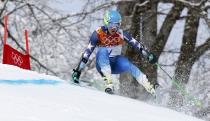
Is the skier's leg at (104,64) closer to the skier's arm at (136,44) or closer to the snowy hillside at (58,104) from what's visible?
the skier's arm at (136,44)

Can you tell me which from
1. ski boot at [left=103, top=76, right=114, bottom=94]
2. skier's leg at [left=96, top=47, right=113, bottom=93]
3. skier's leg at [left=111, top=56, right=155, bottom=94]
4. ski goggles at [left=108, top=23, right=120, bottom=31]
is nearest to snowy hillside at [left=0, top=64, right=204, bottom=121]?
ski boot at [left=103, top=76, right=114, bottom=94]

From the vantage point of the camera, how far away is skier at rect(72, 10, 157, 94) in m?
10.2

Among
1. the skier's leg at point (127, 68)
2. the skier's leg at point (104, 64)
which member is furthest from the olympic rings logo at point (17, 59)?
the skier's leg at point (127, 68)

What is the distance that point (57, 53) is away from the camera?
23.4 metres

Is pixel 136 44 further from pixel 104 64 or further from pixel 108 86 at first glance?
pixel 108 86

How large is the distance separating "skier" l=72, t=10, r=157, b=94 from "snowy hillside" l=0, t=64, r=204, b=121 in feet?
3.61

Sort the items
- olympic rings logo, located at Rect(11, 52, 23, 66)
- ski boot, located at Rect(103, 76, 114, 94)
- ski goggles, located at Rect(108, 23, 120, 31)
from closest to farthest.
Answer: ski boot, located at Rect(103, 76, 114, 94) < ski goggles, located at Rect(108, 23, 120, 31) < olympic rings logo, located at Rect(11, 52, 23, 66)

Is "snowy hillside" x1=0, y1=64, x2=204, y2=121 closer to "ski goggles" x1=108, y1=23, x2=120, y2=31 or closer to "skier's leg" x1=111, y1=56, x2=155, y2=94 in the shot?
"ski goggles" x1=108, y1=23, x2=120, y2=31

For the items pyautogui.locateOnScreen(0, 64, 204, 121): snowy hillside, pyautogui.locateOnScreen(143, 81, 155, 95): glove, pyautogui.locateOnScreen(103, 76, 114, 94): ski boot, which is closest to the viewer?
pyautogui.locateOnScreen(0, 64, 204, 121): snowy hillside

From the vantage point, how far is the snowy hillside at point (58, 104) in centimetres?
665

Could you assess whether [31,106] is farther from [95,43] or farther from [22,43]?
[22,43]

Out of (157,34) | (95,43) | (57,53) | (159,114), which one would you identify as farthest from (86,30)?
(159,114)

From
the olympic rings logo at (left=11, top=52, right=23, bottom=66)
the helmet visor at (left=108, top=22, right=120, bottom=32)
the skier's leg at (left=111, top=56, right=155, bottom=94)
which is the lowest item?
the skier's leg at (left=111, top=56, right=155, bottom=94)

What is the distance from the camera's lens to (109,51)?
1062 centimetres
